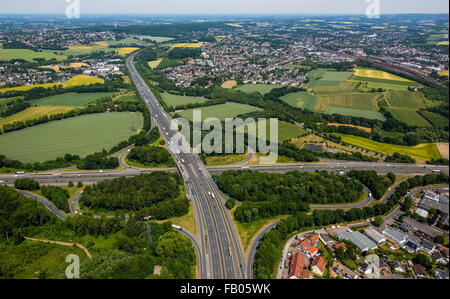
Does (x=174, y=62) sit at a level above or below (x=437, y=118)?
above

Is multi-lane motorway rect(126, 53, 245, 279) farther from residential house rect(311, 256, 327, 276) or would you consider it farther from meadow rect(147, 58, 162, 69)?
meadow rect(147, 58, 162, 69)

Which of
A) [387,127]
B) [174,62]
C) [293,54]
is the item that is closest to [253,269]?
[387,127]

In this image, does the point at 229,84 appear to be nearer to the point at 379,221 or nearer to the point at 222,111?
the point at 222,111

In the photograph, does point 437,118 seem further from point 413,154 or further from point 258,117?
point 258,117

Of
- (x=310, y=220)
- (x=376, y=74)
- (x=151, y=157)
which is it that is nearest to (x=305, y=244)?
(x=310, y=220)

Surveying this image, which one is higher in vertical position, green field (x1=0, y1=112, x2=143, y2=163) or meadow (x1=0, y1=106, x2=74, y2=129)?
meadow (x1=0, y1=106, x2=74, y2=129)

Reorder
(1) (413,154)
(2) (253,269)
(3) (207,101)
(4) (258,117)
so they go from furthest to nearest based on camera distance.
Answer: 1. (3) (207,101)
2. (4) (258,117)
3. (1) (413,154)
4. (2) (253,269)

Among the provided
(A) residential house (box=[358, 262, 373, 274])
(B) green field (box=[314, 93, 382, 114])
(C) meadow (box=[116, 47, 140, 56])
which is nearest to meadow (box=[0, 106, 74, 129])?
(B) green field (box=[314, 93, 382, 114])
